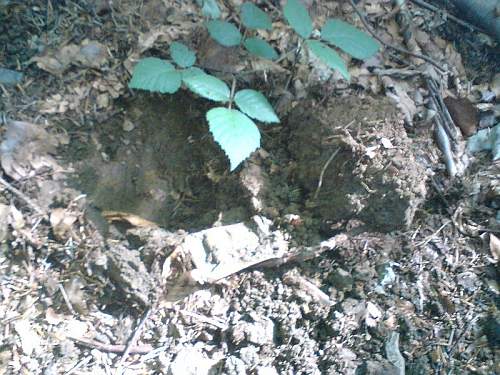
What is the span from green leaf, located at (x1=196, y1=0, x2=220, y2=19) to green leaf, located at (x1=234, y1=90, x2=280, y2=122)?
35 cm

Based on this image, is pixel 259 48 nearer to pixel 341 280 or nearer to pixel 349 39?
pixel 349 39

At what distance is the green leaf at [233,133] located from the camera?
132 centimetres

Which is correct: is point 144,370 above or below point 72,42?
below

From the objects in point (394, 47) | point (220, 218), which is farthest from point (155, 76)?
point (394, 47)

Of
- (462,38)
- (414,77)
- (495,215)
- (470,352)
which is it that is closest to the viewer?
(470,352)

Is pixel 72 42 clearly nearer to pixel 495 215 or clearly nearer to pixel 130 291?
pixel 130 291

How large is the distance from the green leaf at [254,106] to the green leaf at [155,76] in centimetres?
17

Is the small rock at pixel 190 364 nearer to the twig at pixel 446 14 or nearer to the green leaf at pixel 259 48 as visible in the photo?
the green leaf at pixel 259 48

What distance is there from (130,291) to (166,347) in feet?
0.52

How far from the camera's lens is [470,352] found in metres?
1.37

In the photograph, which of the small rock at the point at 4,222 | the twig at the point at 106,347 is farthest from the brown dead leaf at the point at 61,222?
the twig at the point at 106,347

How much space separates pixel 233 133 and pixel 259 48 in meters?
0.33

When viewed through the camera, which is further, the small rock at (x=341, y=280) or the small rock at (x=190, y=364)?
the small rock at (x=341, y=280)

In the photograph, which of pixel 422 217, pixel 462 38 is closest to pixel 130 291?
pixel 422 217
